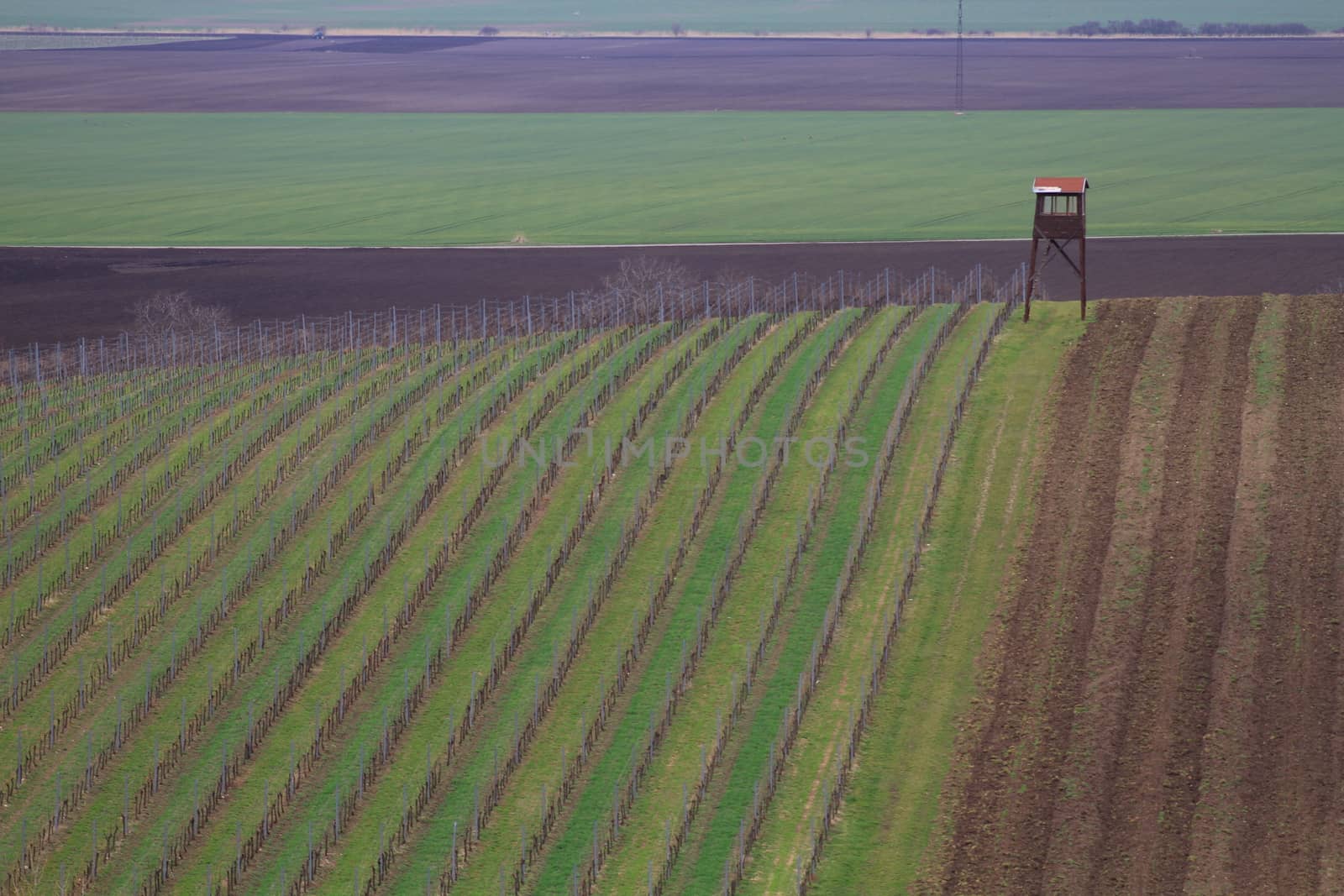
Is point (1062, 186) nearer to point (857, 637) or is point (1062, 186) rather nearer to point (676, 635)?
point (857, 637)

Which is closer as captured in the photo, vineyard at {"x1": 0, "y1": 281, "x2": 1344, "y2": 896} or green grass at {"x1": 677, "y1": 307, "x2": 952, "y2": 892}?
vineyard at {"x1": 0, "y1": 281, "x2": 1344, "y2": 896}

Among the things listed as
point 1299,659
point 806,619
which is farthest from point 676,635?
point 1299,659

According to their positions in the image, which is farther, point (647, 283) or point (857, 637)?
point (647, 283)

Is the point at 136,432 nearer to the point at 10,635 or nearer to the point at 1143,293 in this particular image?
the point at 10,635

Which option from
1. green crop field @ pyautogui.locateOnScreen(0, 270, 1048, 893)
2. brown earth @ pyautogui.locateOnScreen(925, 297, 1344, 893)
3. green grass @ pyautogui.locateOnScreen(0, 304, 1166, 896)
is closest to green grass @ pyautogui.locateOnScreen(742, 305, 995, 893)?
green grass @ pyautogui.locateOnScreen(0, 304, 1166, 896)

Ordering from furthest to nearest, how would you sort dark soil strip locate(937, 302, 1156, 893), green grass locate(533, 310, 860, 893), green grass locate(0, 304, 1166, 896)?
green grass locate(0, 304, 1166, 896)
green grass locate(533, 310, 860, 893)
dark soil strip locate(937, 302, 1156, 893)

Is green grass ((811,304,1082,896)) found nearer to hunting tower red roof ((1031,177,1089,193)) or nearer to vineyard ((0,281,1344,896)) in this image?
vineyard ((0,281,1344,896))

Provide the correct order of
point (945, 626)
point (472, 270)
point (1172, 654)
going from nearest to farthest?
point (1172, 654), point (945, 626), point (472, 270)
